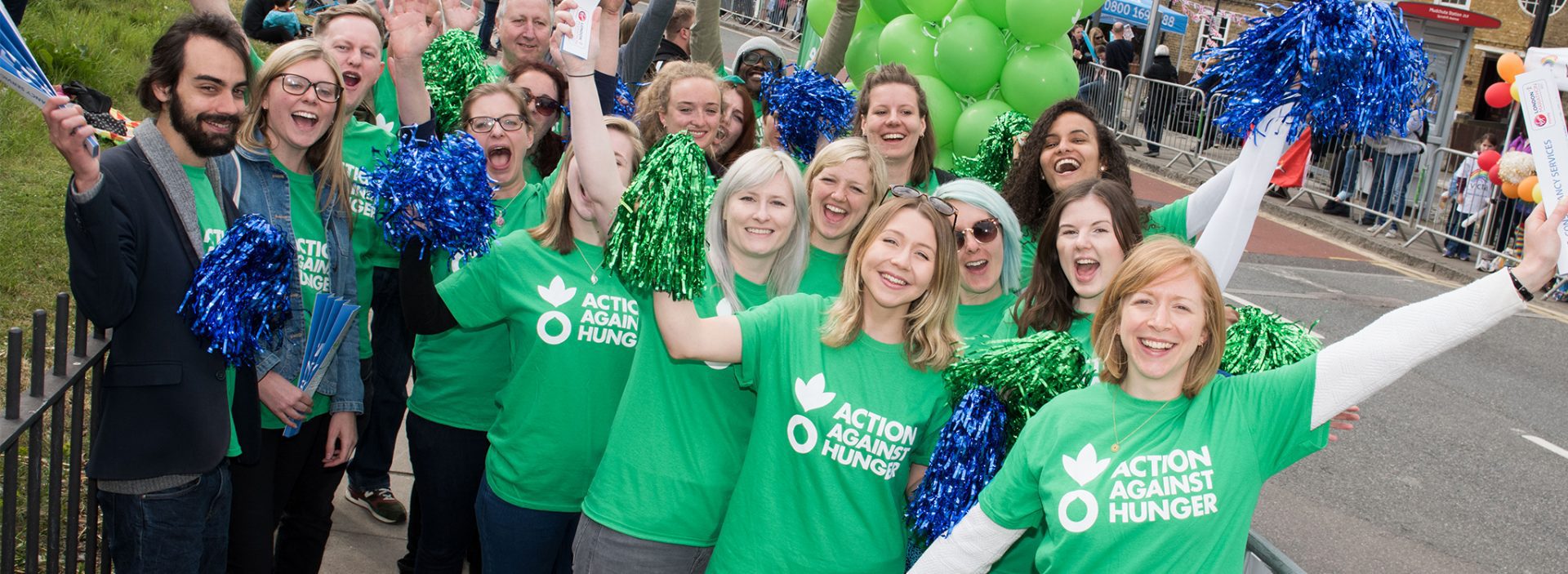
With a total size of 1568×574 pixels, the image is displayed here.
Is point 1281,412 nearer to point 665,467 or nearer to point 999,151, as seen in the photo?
point 665,467

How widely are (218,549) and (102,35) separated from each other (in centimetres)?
714

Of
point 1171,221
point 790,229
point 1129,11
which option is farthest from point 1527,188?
point 1129,11

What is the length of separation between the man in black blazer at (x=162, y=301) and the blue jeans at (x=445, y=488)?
665 millimetres

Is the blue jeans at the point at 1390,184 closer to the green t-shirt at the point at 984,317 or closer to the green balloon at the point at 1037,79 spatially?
the green balloon at the point at 1037,79

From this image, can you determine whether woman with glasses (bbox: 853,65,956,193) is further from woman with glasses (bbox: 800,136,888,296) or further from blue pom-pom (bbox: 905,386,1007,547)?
blue pom-pom (bbox: 905,386,1007,547)

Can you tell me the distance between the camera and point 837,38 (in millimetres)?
6504

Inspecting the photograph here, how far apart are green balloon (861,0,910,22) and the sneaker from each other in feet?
10.8

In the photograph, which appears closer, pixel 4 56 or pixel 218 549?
pixel 4 56

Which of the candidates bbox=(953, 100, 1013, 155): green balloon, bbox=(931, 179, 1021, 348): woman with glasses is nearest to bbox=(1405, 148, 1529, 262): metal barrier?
bbox=(953, 100, 1013, 155): green balloon

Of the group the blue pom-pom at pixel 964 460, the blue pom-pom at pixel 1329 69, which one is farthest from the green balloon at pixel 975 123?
the blue pom-pom at pixel 964 460

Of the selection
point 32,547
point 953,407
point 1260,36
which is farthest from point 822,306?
point 32,547

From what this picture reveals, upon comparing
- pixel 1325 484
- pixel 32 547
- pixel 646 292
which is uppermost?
pixel 646 292

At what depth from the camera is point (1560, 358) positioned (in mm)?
9648

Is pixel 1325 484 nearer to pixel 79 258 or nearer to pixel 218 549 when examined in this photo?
pixel 218 549
